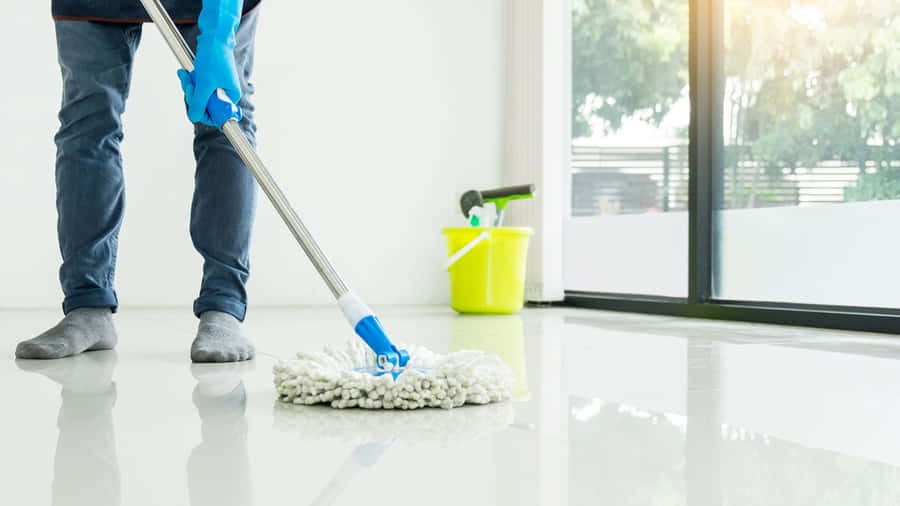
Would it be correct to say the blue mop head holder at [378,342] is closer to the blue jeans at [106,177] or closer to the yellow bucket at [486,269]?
the blue jeans at [106,177]

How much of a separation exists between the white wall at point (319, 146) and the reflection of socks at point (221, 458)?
7.23ft

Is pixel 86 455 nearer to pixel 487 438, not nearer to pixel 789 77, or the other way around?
pixel 487 438

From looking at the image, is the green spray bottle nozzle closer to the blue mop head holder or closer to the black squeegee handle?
the black squeegee handle

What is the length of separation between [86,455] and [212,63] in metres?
0.55

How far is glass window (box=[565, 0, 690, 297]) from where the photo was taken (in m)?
2.91

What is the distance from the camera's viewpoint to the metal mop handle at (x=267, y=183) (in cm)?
106

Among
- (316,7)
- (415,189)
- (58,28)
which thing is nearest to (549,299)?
(415,189)

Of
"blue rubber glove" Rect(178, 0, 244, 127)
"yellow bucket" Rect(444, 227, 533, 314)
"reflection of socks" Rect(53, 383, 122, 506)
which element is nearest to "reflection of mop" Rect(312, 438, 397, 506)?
"reflection of socks" Rect(53, 383, 122, 506)

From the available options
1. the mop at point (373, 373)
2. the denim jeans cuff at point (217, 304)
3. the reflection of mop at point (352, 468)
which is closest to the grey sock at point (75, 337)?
the denim jeans cuff at point (217, 304)

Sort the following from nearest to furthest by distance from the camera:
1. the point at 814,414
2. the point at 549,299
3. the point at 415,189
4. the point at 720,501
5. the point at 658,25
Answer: the point at 720,501, the point at 814,414, the point at 658,25, the point at 549,299, the point at 415,189

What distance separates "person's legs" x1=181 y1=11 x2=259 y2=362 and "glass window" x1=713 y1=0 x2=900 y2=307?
4.85 ft

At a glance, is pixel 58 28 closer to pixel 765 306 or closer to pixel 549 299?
pixel 765 306

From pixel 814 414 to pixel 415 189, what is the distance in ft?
8.52

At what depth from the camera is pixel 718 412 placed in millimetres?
967
